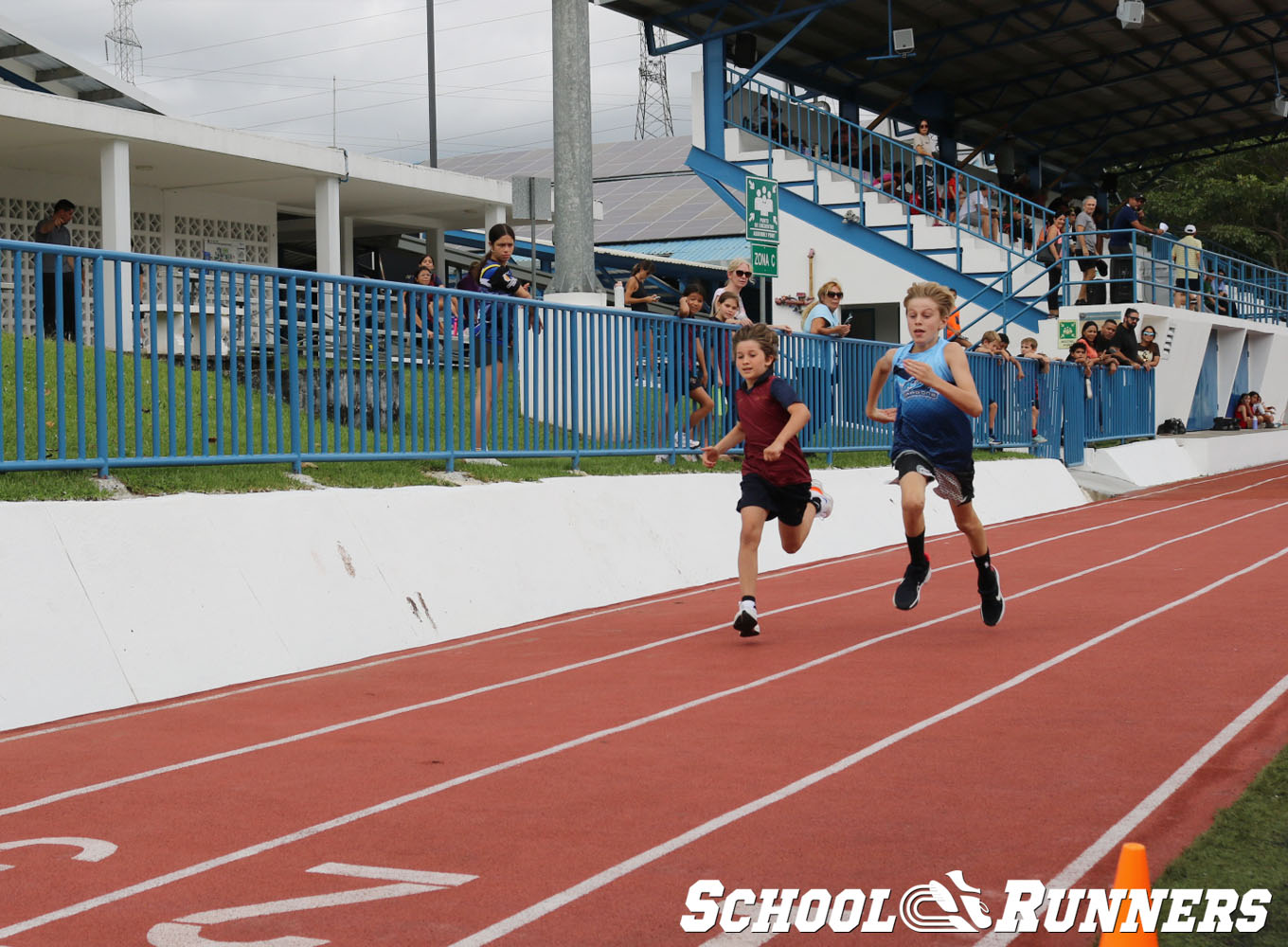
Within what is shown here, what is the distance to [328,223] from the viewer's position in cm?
2658

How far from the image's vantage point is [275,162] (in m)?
25.3

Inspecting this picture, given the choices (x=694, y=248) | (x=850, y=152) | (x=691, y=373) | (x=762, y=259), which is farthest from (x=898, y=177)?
(x=691, y=373)

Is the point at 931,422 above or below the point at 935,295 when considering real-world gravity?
below

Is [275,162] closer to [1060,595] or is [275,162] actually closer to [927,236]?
[927,236]

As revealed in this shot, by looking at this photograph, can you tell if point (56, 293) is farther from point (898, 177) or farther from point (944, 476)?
point (898, 177)

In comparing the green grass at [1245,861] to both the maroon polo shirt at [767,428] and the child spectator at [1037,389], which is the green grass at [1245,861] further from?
the child spectator at [1037,389]

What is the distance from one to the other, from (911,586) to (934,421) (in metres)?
1.09

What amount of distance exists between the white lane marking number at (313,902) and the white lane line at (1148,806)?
170 cm

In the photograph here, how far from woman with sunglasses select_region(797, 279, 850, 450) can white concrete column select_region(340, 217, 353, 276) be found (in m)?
15.0

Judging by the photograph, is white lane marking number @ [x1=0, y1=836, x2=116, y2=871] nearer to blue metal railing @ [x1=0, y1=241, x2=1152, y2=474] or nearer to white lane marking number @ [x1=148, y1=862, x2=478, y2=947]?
white lane marking number @ [x1=148, y1=862, x2=478, y2=947]

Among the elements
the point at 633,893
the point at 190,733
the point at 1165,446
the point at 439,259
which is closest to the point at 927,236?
the point at 1165,446

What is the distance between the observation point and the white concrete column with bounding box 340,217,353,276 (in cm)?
3116

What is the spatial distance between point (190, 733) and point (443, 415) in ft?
16.3

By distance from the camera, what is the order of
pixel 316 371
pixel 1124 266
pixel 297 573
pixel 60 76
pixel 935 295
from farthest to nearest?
pixel 1124 266, pixel 60 76, pixel 316 371, pixel 297 573, pixel 935 295
